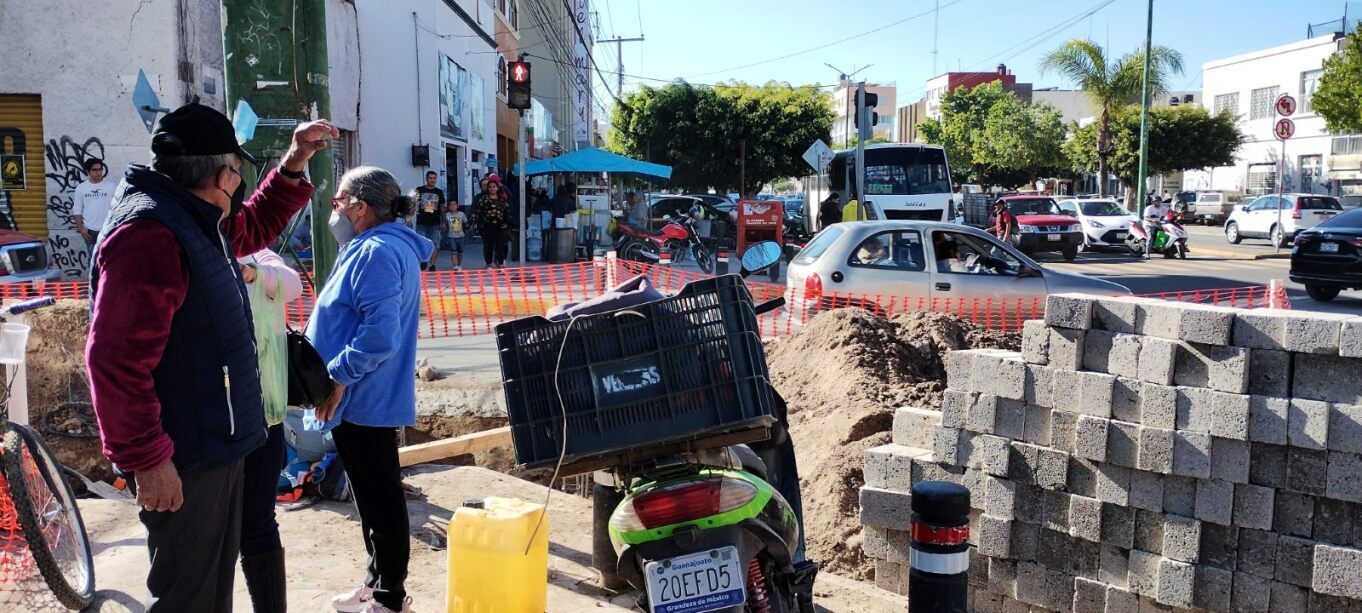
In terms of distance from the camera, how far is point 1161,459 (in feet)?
13.6

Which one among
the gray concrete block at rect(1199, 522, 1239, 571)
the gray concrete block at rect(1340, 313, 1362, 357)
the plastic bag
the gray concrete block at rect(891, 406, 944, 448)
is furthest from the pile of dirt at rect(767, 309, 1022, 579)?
the plastic bag

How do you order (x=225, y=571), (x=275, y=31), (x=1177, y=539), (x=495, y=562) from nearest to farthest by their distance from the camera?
(x=225, y=571)
(x=495, y=562)
(x=1177, y=539)
(x=275, y=31)

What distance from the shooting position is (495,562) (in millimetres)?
3873

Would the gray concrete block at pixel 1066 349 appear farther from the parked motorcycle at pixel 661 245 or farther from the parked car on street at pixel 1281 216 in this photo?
the parked car on street at pixel 1281 216

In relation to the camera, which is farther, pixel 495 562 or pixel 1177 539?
pixel 1177 539

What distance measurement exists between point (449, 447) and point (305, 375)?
104 inches

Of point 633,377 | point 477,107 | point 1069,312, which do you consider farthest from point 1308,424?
point 477,107

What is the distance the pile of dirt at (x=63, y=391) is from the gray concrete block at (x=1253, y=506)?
20.4 feet

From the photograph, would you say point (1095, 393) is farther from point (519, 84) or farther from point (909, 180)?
point (909, 180)

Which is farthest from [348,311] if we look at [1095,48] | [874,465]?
[1095,48]

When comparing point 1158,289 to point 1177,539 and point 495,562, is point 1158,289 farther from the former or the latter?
point 495,562

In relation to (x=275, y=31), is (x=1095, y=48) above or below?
above

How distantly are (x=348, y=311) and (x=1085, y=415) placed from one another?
288 cm

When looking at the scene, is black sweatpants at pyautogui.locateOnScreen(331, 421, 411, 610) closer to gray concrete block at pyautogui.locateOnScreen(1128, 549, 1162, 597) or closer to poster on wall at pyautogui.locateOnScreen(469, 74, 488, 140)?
gray concrete block at pyautogui.locateOnScreen(1128, 549, 1162, 597)
